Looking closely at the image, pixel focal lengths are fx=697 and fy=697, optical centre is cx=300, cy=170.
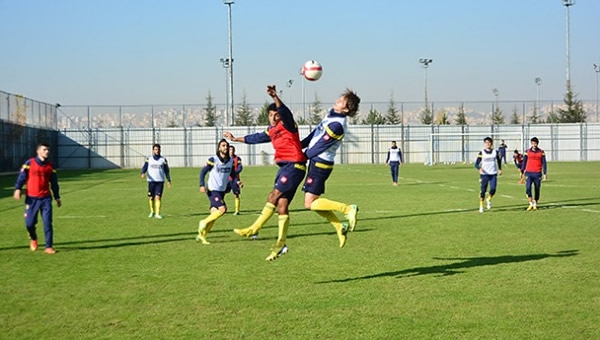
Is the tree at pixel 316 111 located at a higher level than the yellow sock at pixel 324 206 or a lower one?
higher

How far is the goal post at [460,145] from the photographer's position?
251ft

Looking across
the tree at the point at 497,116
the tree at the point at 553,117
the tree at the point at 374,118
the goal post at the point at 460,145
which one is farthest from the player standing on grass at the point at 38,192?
the tree at the point at 553,117

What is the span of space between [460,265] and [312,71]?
13.1ft

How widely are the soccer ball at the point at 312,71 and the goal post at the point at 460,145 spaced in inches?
2602

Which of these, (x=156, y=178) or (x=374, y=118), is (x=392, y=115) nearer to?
Answer: (x=374, y=118)

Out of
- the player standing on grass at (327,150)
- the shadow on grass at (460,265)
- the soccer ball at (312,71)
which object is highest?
the soccer ball at (312,71)

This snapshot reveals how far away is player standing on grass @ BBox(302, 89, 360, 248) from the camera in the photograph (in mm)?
10031

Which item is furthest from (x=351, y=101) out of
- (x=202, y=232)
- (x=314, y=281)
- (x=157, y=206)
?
(x=157, y=206)

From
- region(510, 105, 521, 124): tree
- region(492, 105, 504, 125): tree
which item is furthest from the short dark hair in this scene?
region(510, 105, 521, 124): tree

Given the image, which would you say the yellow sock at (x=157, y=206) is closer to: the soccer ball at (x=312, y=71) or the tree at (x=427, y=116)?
the soccer ball at (x=312, y=71)

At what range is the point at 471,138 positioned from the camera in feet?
252

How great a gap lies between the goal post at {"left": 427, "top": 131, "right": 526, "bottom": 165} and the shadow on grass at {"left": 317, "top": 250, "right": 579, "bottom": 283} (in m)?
64.7

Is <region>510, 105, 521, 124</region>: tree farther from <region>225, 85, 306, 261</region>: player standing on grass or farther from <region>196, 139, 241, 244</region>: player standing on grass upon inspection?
<region>225, 85, 306, 261</region>: player standing on grass

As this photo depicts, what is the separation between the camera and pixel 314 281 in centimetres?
1014
